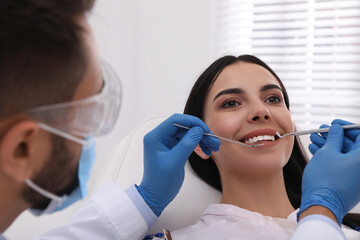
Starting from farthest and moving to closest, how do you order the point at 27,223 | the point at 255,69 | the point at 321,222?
1. the point at 27,223
2. the point at 255,69
3. the point at 321,222

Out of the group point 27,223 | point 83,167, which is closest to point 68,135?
point 83,167

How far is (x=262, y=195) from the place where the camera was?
1.41 meters

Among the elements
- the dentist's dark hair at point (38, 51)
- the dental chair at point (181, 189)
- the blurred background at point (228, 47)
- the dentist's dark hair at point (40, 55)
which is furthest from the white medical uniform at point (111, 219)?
the blurred background at point (228, 47)

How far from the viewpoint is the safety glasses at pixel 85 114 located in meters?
0.74

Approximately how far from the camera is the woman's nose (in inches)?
52.1

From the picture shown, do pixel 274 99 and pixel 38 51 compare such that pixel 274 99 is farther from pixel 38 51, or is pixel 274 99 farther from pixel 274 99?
pixel 38 51

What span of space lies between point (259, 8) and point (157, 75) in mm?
898

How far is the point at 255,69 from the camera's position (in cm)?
149

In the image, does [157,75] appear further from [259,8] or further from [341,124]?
[341,124]

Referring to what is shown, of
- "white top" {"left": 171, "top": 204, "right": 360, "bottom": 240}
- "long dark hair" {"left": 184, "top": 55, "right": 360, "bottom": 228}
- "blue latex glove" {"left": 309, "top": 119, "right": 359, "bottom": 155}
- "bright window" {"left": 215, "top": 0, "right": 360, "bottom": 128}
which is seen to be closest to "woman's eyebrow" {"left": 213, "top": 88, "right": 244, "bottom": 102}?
"long dark hair" {"left": 184, "top": 55, "right": 360, "bottom": 228}

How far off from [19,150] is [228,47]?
2.16 m

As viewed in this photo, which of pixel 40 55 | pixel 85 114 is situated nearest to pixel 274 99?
pixel 85 114

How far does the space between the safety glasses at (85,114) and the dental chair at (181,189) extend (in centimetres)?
73

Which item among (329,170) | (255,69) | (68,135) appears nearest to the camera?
(68,135)
